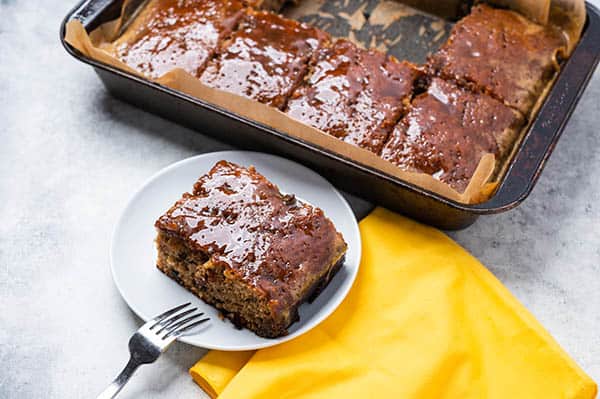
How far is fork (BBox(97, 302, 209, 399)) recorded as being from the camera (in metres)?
2.88

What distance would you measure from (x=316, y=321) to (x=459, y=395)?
652mm

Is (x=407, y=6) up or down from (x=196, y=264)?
up

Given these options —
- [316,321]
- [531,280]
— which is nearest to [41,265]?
[316,321]

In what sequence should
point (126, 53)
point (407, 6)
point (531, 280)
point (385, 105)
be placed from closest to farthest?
point (531, 280) < point (385, 105) < point (126, 53) < point (407, 6)

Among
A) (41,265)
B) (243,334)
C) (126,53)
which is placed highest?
(126,53)

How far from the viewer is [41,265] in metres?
3.43

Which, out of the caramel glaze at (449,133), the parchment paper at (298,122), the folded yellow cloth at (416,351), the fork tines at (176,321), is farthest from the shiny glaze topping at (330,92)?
the fork tines at (176,321)

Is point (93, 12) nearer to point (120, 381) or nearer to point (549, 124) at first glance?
point (120, 381)

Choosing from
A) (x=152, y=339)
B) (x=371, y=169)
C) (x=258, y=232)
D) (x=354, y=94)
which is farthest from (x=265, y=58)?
(x=152, y=339)

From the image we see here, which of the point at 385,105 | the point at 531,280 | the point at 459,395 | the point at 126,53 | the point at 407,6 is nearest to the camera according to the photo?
the point at 459,395

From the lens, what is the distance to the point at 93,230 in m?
3.54

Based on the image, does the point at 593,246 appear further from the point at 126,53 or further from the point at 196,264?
the point at 126,53

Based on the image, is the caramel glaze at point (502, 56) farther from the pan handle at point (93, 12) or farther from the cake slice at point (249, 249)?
the pan handle at point (93, 12)

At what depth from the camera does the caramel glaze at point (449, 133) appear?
3.45 meters
